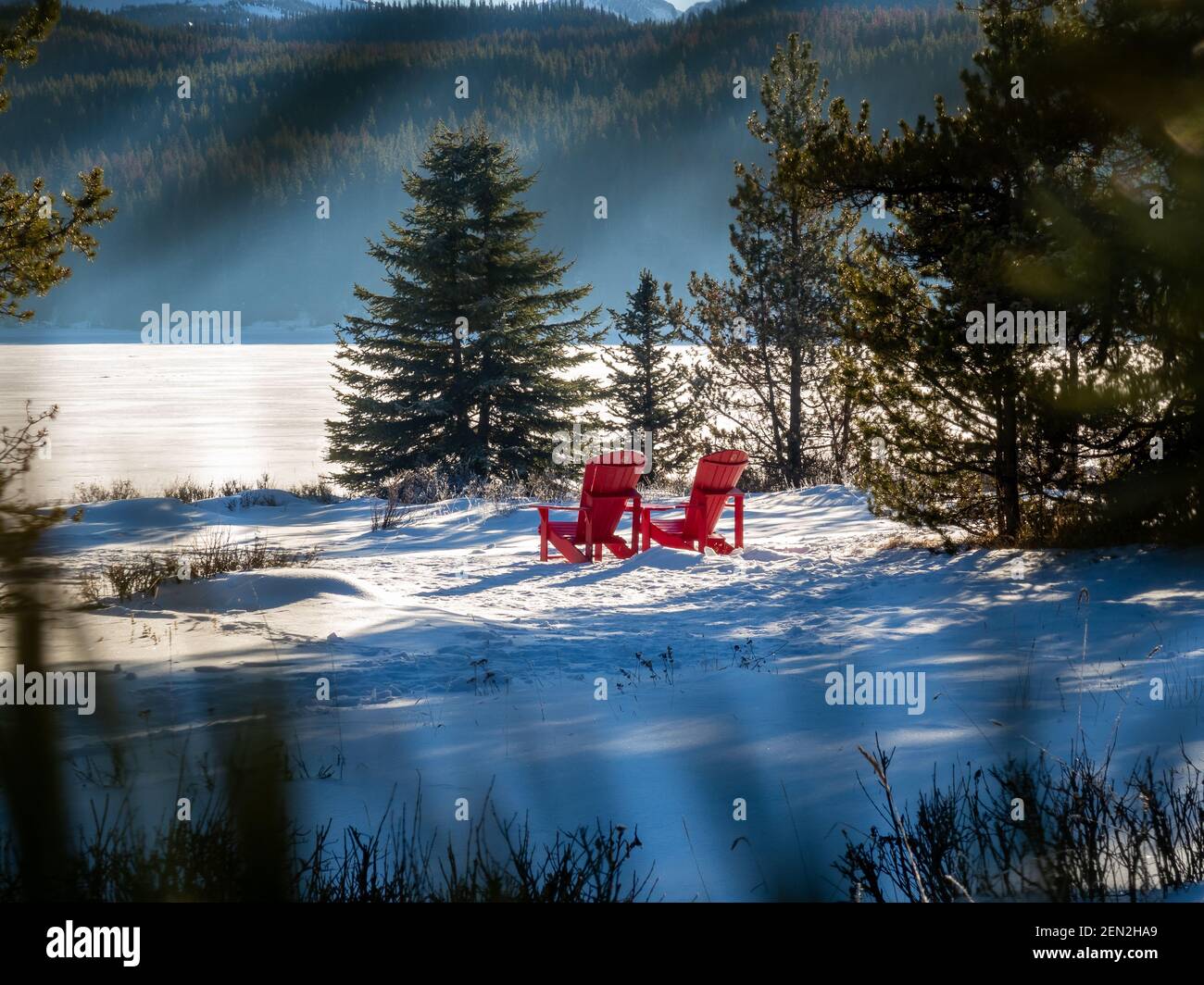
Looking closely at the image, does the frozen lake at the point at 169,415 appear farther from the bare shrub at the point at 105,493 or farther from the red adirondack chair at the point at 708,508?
the red adirondack chair at the point at 708,508

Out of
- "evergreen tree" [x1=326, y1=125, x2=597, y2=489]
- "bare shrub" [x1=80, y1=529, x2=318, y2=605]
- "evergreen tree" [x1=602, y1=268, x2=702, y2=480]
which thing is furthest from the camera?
"evergreen tree" [x1=602, y1=268, x2=702, y2=480]

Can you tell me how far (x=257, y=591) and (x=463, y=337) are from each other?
13432 millimetres

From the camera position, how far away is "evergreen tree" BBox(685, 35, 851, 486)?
1852cm

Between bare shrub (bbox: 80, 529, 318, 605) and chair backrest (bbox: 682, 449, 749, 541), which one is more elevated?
chair backrest (bbox: 682, 449, 749, 541)

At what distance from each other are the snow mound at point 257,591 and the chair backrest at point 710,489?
13.2 feet

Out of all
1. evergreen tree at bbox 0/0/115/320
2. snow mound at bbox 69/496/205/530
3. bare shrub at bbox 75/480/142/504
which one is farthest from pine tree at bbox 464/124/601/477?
evergreen tree at bbox 0/0/115/320

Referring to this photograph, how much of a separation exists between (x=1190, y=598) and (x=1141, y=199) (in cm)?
324

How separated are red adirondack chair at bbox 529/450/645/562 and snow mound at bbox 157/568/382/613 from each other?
9.53 feet

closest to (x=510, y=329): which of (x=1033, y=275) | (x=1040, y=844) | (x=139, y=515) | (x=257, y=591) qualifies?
(x=139, y=515)

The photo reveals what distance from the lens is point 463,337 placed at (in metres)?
19.7

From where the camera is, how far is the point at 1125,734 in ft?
13.7

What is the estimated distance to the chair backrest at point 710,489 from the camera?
1013 centimetres

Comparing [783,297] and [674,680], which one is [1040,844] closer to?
[674,680]

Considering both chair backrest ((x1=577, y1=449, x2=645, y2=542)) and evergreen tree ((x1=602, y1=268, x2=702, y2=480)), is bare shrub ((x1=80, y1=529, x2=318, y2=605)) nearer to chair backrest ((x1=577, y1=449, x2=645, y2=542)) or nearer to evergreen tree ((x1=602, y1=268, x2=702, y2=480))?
chair backrest ((x1=577, y1=449, x2=645, y2=542))
